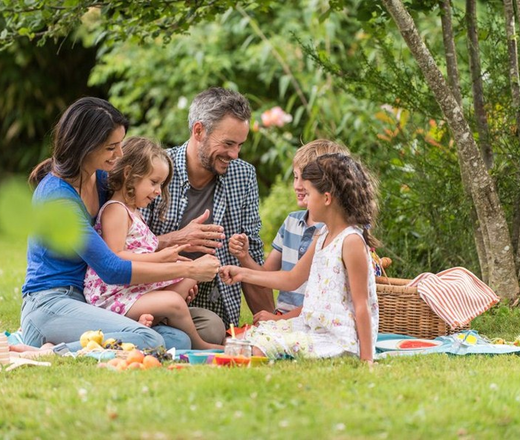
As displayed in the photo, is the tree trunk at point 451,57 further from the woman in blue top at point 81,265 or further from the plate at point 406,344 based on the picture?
the woman in blue top at point 81,265

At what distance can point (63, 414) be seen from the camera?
91.4 inches

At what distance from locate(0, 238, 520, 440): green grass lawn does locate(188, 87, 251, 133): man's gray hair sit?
140cm

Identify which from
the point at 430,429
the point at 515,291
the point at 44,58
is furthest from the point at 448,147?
the point at 44,58

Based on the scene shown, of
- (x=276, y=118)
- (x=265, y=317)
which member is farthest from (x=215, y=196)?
(x=276, y=118)

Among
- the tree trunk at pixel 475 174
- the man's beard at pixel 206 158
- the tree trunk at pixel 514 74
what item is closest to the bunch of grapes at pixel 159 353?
the man's beard at pixel 206 158

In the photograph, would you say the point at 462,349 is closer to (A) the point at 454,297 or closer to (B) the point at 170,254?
(A) the point at 454,297

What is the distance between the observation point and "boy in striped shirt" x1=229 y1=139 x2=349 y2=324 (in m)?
3.93

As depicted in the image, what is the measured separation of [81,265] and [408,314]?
5.26 ft

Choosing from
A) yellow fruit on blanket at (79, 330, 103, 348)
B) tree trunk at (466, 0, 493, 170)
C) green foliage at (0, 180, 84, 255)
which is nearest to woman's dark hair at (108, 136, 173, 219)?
yellow fruit on blanket at (79, 330, 103, 348)

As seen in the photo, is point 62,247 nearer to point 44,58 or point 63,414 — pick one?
point 63,414

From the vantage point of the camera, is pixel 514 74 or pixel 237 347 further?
pixel 514 74

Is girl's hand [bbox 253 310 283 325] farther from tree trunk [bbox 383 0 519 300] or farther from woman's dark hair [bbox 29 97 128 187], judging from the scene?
tree trunk [bbox 383 0 519 300]

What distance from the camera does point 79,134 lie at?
3.57 metres

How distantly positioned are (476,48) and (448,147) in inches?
26.4
